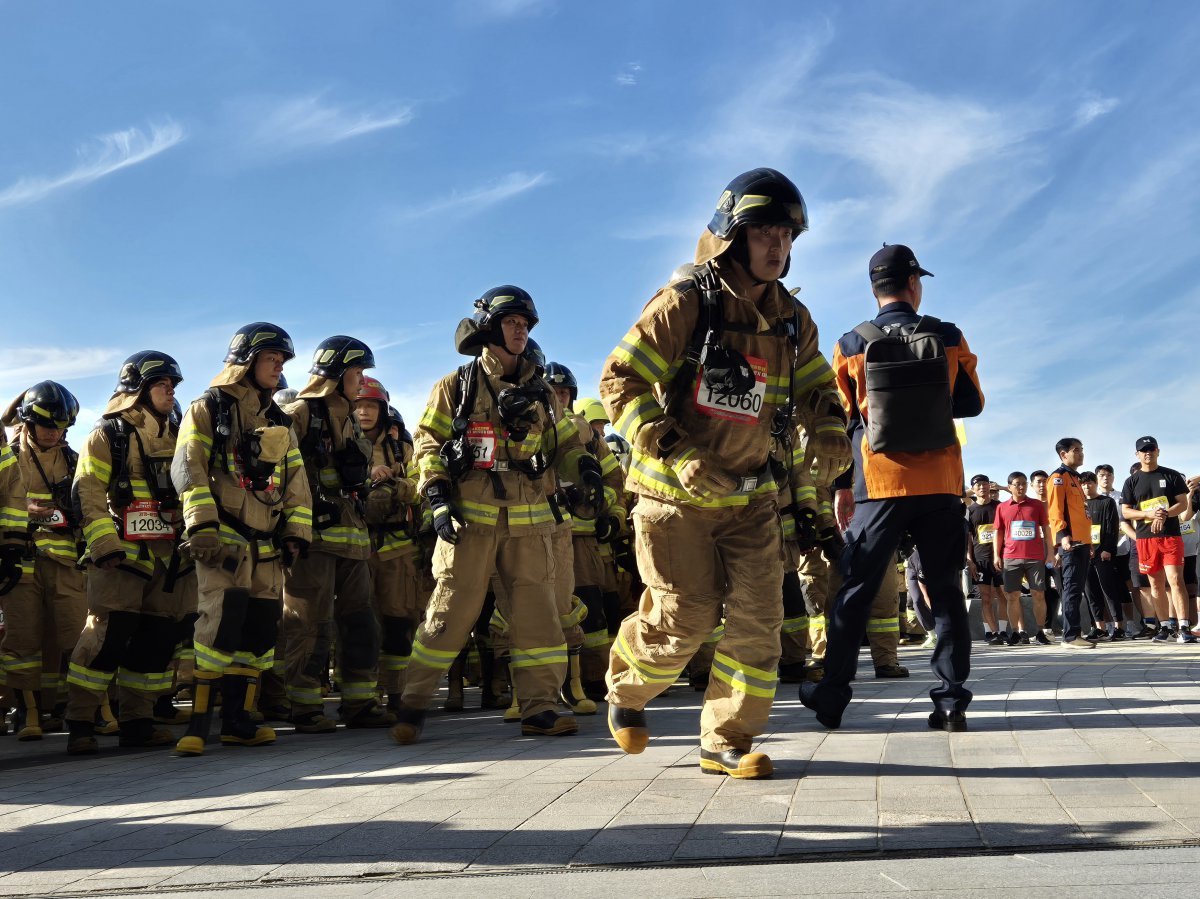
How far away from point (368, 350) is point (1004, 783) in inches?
218

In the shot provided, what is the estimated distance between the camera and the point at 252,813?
448cm

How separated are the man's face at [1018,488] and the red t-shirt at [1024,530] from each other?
143mm

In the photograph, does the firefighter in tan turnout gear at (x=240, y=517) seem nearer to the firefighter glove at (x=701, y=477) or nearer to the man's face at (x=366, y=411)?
the man's face at (x=366, y=411)

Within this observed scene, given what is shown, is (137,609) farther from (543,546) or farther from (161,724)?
(543,546)

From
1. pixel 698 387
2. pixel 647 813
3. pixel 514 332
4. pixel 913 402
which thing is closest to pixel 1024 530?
pixel 514 332

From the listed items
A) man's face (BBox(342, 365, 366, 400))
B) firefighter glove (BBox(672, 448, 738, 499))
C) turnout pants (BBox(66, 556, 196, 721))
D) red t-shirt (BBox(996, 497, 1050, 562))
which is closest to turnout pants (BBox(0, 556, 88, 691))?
turnout pants (BBox(66, 556, 196, 721))

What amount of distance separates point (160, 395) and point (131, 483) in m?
0.69

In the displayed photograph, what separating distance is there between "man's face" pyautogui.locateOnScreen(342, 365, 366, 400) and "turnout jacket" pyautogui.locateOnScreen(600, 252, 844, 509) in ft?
12.3

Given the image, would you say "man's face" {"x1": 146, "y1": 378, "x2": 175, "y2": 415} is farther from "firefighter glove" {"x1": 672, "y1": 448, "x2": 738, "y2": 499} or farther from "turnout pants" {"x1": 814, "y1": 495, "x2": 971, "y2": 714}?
"turnout pants" {"x1": 814, "y1": 495, "x2": 971, "y2": 714}

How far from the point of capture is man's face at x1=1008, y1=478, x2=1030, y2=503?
16.9m

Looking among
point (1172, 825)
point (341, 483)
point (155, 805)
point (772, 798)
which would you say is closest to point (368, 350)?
point (341, 483)

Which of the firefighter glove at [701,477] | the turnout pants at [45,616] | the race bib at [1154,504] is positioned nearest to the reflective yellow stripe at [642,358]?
the firefighter glove at [701,477]

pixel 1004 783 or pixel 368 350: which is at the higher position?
pixel 368 350

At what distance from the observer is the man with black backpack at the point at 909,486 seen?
5727 millimetres
